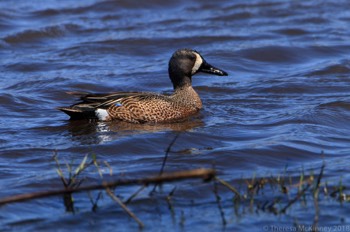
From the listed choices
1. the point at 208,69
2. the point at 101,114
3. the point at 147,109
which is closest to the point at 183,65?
the point at 208,69

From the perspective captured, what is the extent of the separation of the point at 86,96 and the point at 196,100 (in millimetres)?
1463

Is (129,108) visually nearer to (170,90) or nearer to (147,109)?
(147,109)

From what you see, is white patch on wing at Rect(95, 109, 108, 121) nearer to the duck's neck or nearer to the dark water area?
the dark water area

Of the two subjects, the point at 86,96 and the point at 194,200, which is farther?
the point at 86,96

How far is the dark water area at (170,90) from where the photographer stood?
686cm

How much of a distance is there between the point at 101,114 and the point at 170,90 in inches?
97.1

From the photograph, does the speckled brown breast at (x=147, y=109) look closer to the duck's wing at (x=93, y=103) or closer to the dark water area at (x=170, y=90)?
the duck's wing at (x=93, y=103)

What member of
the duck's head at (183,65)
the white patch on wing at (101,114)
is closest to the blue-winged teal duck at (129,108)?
the white patch on wing at (101,114)

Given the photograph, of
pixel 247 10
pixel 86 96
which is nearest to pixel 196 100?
pixel 86 96

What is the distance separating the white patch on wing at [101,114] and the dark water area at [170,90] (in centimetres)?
15

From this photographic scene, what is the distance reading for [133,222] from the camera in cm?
656

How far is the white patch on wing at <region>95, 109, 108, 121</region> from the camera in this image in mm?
9961

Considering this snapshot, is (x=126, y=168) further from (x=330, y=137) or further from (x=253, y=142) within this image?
(x=330, y=137)

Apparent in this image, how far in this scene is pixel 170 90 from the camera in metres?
12.3
